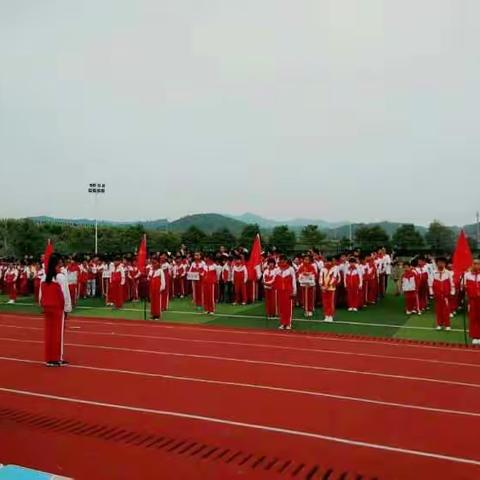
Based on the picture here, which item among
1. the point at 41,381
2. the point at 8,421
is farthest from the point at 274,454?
the point at 41,381

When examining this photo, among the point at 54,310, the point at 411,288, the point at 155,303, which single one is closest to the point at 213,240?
the point at 155,303

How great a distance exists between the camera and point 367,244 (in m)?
33.6

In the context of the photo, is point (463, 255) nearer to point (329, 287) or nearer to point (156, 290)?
point (329, 287)

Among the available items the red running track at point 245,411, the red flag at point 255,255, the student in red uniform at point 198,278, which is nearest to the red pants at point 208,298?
the student in red uniform at point 198,278

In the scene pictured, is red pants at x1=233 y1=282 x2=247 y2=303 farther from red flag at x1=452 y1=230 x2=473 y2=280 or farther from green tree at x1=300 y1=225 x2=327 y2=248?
green tree at x1=300 y1=225 x2=327 y2=248

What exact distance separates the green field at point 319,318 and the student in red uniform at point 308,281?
1.03 feet

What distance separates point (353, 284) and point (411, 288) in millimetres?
1735

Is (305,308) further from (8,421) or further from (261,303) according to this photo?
(8,421)

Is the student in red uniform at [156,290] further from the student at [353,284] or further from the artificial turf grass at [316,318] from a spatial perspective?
the student at [353,284]

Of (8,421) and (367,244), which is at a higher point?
(367,244)

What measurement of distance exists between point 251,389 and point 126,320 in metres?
8.98

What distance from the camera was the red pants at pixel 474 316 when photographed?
1188cm

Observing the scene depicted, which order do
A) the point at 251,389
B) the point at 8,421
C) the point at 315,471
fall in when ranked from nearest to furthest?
the point at 315,471 → the point at 8,421 → the point at 251,389

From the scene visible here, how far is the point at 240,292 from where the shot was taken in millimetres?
19312
